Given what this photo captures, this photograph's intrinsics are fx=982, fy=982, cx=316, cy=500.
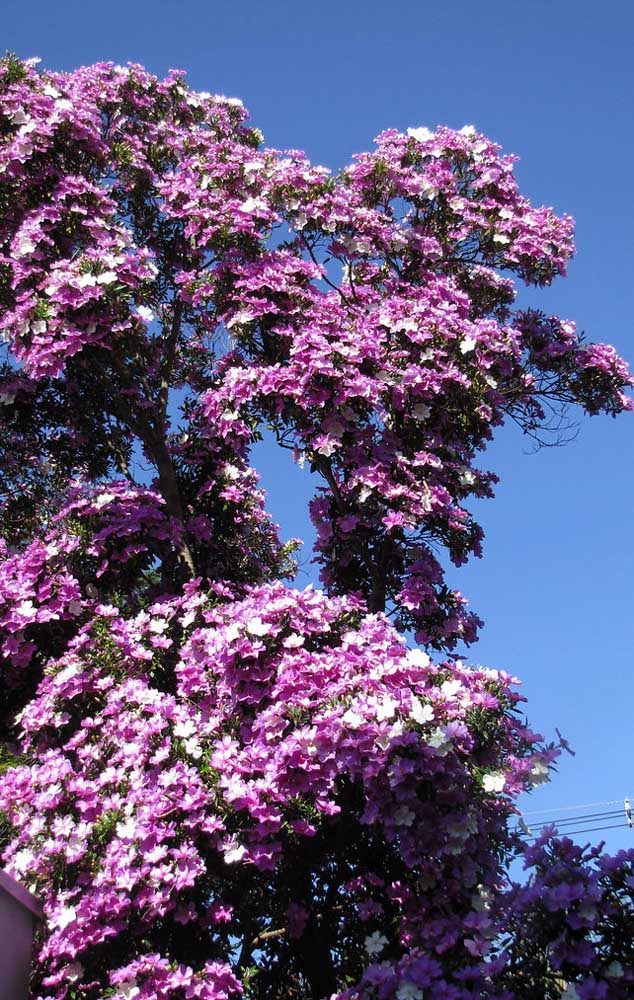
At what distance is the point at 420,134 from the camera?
31.7 ft

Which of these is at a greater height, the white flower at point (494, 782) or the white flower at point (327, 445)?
the white flower at point (327, 445)

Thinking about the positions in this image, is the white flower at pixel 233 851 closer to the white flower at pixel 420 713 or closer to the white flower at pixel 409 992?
the white flower at pixel 409 992

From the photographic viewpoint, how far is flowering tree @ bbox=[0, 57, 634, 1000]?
575cm

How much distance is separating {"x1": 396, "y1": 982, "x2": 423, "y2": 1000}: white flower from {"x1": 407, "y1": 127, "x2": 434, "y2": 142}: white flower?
24.8 feet

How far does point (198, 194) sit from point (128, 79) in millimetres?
2310

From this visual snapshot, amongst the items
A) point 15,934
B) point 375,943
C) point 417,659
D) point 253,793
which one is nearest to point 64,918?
point 15,934

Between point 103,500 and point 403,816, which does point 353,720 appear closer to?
point 403,816

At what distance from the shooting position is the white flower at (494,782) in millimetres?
6082

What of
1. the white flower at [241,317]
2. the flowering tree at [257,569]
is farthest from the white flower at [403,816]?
the white flower at [241,317]

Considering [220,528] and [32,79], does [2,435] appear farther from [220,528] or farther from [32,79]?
[32,79]

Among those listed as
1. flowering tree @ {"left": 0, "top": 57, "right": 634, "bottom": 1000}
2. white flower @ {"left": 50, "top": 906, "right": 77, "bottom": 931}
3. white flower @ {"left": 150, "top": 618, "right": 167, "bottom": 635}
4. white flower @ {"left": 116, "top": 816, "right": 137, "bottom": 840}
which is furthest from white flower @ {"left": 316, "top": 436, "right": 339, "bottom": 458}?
white flower @ {"left": 50, "top": 906, "right": 77, "bottom": 931}

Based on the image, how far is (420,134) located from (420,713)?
6252 mm

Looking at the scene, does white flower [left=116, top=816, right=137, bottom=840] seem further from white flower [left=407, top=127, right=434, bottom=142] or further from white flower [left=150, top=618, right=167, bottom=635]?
white flower [left=407, top=127, right=434, bottom=142]

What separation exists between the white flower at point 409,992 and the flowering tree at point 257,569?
0.15ft
